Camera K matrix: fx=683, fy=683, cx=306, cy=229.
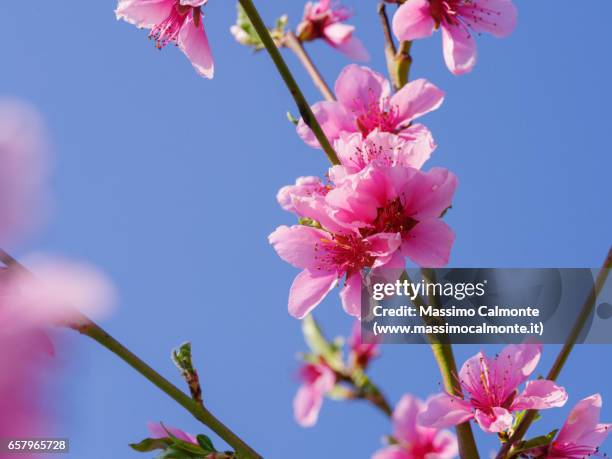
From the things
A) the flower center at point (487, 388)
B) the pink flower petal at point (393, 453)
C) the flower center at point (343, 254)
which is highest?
the flower center at point (343, 254)

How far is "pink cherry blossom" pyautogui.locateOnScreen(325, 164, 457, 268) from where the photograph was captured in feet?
3.96

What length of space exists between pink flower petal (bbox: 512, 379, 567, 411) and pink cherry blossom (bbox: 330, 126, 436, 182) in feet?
1.50

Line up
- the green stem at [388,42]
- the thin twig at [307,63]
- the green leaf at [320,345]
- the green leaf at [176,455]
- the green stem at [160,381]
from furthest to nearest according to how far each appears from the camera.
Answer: the green leaf at [320,345]
the thin twig at [307,63]
the green stem at [388,42]
the green leaf at [176,455]
the green stem at [160,381]

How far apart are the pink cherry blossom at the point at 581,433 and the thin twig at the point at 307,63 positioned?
96 centimetres

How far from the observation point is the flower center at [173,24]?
1478 mm

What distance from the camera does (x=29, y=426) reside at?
459 millimetres

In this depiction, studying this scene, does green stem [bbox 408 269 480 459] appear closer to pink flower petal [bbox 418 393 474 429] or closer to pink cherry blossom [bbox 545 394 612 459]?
pink flower petal [bbox 418 393 474 429]

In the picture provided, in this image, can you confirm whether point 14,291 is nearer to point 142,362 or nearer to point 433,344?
point 142,362

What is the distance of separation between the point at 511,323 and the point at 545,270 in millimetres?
163

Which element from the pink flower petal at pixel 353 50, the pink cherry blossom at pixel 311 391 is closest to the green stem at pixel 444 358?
the pink flower petal at pixel 353 50

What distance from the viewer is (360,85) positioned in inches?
65.6

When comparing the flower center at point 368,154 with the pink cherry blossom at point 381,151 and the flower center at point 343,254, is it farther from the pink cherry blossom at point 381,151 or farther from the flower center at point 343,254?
the flower center at point 343,254

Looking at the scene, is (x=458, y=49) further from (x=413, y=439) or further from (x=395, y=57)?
(x=413, y=439)

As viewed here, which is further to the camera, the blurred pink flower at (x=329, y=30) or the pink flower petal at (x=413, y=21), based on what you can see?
the blurred pink flower at (x=329, y=30)
